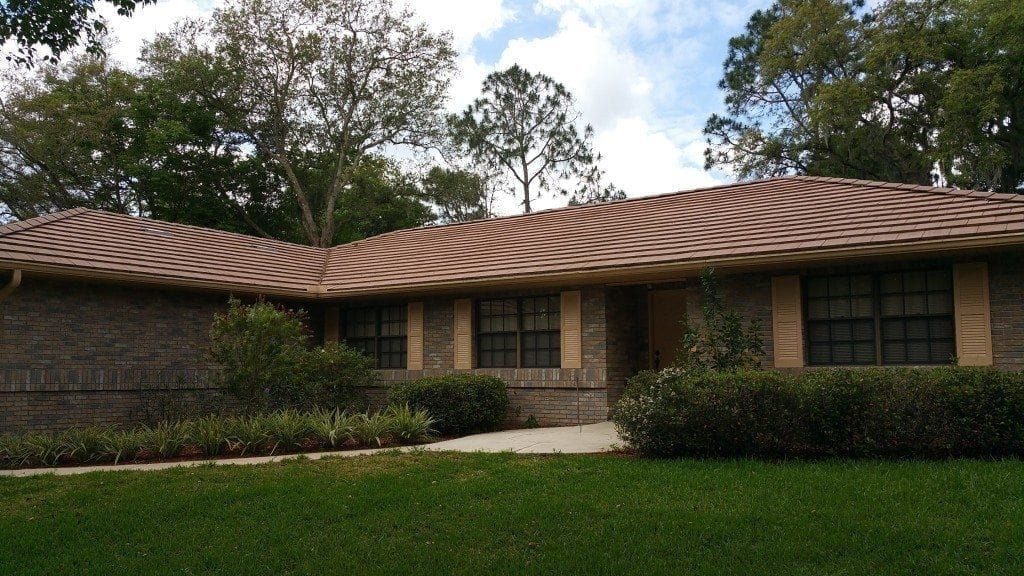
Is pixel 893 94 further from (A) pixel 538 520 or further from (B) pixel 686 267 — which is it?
(A) pixel 538 520

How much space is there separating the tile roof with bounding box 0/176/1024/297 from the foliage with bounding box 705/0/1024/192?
34.6 feet

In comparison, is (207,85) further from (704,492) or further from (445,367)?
(704,492)

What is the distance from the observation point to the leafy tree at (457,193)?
36.0 m

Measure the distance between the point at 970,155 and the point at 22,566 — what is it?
24789 mm

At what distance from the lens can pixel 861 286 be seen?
1182cm

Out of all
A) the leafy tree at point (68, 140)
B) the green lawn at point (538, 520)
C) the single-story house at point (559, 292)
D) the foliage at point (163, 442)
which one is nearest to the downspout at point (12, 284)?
the single-story house at point (559, 292)

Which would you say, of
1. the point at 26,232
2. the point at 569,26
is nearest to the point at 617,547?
the point at 26,232

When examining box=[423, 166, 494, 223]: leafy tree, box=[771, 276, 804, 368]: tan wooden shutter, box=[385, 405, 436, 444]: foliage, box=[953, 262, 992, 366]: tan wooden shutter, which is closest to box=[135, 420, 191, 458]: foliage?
box=[385, 405, 436, 444]: foliage

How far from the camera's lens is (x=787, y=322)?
39.8 ft

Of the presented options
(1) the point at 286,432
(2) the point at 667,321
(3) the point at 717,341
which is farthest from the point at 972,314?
(1) the point at 286,432

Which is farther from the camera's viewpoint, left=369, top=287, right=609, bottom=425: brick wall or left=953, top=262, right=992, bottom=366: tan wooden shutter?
left=369, top=287, right=609, bottom=425: brick wall

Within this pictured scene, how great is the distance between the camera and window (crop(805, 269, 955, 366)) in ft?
36.8

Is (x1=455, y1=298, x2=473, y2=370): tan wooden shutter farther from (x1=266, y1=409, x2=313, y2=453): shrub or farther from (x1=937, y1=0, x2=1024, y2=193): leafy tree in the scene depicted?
(x1=937, y1=0, x2=1024, y2=193): leafy tree

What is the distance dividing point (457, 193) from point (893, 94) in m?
18.9
